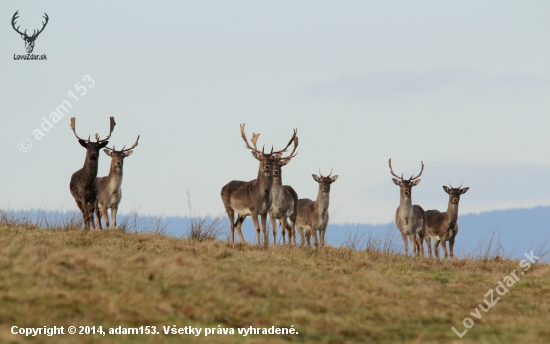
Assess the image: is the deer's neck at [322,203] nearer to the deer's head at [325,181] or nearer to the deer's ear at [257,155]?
the deer's head at [325,181]

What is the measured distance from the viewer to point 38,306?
9.19m

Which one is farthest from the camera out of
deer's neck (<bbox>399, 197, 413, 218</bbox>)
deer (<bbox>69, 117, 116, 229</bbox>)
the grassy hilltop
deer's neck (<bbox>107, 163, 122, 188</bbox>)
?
deer's neck (<bbox>399, 197, 413, 218</bbox>)

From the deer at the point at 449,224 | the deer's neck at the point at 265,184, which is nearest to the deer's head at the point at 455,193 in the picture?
the deer at the point at 449,224

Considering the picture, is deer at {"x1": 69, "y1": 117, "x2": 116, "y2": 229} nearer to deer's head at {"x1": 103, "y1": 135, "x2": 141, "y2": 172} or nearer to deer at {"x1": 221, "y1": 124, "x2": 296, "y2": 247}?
deer's head at {"x1": 103, "y1": 135, "x2": 141, "y2": 172}

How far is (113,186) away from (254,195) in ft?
12.1

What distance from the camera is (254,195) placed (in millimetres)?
19078

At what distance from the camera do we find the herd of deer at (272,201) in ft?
61.9

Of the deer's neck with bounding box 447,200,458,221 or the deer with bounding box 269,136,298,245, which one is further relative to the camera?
the deer's neck with bounding box 447,200,458,221

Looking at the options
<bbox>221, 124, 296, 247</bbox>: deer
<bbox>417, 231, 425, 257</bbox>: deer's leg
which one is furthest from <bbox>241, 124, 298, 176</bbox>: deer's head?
<bbox>417, 231, 425, 257</bbox>: deer's leg

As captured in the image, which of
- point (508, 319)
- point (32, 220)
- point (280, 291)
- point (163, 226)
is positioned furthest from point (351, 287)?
point (32, 220)

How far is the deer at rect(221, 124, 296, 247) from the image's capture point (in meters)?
18.9

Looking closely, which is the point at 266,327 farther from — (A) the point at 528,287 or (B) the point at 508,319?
(A) the point at 528,287

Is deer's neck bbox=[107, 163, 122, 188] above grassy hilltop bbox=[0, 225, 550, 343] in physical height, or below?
above

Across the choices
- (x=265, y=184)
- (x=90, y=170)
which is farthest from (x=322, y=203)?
(x=90, y=170)
